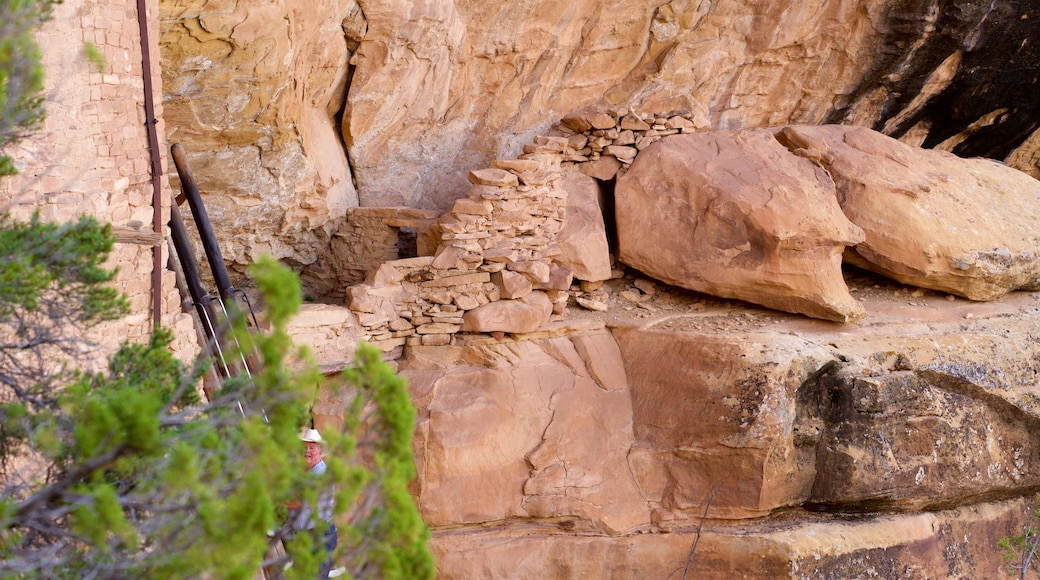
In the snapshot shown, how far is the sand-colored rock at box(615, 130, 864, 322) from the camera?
6.75 metres

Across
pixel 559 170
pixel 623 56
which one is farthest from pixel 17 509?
pixel 623 56

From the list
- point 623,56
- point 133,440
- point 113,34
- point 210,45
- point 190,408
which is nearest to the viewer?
point 133,440

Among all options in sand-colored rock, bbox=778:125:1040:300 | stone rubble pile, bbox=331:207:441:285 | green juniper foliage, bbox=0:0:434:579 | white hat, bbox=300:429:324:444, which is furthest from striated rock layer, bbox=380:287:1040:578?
green juniper foliage, bbox=0:0:434:579

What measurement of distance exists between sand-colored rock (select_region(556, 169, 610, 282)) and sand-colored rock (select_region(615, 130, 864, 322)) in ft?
0.63

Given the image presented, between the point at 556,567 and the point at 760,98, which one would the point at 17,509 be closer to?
the point at 556,567

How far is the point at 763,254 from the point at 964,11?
287cm

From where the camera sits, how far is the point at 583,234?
692 cm

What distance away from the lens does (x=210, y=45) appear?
5457 millimetres

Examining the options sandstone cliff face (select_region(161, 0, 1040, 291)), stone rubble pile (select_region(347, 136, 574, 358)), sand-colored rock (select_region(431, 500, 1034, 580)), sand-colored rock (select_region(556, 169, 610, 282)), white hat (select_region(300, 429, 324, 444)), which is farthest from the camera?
sand-colored rock (select_region(556, 169, 610, 282))

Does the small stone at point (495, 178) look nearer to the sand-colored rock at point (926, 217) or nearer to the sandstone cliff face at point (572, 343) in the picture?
the sandstone cliff face at point (572, 343)

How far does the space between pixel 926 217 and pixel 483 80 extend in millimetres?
3279

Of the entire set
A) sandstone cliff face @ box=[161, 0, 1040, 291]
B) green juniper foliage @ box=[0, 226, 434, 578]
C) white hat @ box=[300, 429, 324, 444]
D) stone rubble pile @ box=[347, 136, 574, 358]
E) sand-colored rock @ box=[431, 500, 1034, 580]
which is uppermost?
sandstone cliff face @ box=[161, 0, 1040, 291]

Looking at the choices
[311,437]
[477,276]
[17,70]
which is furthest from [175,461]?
[477,276]

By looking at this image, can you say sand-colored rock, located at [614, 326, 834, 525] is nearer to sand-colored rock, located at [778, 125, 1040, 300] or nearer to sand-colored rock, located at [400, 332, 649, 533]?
sand-colored rock, located at [400, 332, 649, 533]
